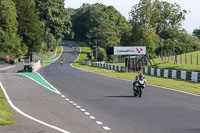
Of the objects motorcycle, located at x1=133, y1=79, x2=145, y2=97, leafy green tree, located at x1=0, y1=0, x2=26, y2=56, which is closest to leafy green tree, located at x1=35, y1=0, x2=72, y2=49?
leafy green tree, located at x1=0, y1=0, x2=26, y2=56

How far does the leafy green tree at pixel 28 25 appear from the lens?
9994cm

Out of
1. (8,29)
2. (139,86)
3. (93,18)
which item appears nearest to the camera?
(139,86)

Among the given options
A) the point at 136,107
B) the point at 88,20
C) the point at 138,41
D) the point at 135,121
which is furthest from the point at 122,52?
the point at 88,20

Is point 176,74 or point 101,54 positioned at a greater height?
point 101,54

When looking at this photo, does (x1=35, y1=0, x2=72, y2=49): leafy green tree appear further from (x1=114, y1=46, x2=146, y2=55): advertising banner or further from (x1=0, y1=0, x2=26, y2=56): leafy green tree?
(x1=114, y1=46, x2=146, y2=55): advertising banner

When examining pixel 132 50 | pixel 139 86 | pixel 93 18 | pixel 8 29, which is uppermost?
pixel 93 18

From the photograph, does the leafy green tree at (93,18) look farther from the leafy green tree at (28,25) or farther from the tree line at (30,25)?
the leafy green tree at (28,25)

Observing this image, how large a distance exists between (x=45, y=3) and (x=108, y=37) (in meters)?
24.6

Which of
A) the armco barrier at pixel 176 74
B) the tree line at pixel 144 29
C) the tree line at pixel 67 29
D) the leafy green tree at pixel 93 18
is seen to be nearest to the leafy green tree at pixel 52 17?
the tree line at pixel 67 29

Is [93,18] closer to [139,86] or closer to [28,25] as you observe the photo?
[28,25]

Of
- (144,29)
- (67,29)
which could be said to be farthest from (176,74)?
(67,29)

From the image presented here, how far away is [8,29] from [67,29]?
47958 mm

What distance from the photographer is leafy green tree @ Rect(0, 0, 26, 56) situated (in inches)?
3295

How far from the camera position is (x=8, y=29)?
8631 centimetres
